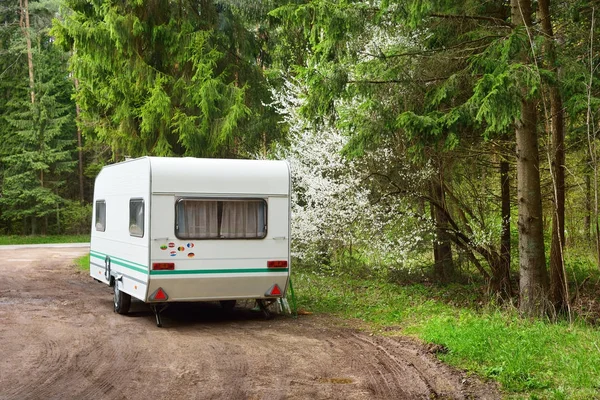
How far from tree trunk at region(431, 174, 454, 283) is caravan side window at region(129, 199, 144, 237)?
6.45 m

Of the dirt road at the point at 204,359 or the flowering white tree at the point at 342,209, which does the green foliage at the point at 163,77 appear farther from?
the dirt road at the point at 204,359

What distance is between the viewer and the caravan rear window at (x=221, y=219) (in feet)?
33.4

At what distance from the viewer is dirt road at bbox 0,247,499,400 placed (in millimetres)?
6535

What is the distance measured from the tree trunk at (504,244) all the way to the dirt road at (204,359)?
4.79 m

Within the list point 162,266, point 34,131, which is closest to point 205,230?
point 162,266

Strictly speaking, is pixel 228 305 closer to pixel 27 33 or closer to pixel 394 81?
pixel 394 81

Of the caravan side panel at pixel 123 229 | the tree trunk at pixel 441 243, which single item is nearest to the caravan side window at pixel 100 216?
the caravan side panel at pixel 123 229

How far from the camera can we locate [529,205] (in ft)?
35.7

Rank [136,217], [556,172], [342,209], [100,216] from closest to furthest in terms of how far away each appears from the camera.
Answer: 1. [136,217]
2. [556,172]
3. [100,216]
4. [342,209]

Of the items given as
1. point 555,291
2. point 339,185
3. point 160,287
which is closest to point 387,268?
point 339,185

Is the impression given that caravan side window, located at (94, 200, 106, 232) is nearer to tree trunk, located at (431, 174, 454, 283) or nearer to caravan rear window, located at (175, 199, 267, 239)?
caravan rear window, located at (175, 199, 267, 239)

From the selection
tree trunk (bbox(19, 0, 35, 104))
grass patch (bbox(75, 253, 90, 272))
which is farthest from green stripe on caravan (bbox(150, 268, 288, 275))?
tree trunk (bbox(19, 0, 35, 104))

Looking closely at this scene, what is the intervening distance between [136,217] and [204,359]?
343cm

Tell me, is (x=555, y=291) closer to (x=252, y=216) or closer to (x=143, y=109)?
(x=252, y=216)
